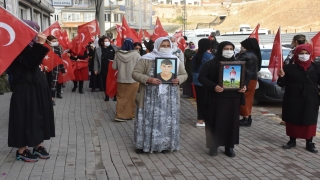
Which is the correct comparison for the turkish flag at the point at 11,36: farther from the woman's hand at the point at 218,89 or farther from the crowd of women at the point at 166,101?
the woman's hand at the point at 218,89

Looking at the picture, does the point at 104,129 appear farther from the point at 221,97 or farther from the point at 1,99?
the point at 1,99

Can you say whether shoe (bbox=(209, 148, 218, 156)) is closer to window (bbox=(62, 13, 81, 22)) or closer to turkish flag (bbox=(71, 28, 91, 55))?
turkish flag (bbox=(71, 28, 91, 55))

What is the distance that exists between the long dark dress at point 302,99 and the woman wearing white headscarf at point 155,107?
70.1 inches

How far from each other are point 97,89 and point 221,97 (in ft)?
28.3

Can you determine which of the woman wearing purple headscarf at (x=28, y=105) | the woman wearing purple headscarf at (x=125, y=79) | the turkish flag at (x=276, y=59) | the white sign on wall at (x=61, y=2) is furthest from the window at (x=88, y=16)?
the woman wearing purple headscarf at (x=28, y=105)

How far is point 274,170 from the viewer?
527 cm

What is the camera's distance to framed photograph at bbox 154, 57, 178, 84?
5.57 m

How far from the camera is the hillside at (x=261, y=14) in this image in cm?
8137

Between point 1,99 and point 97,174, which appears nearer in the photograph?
point 97,174

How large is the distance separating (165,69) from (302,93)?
224cm

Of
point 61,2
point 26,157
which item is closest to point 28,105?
point 26,157

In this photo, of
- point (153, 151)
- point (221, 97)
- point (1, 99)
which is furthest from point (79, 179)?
point (1, 99)

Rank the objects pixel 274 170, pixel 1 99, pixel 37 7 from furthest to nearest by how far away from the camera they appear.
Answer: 1. pixel 37 7
2. pixel 1 99
3. pixel 274 170

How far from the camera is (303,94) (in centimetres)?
609
